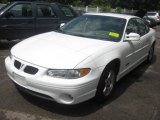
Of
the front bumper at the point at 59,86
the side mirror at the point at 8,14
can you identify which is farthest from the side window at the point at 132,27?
the side mirror at the point at 8,14

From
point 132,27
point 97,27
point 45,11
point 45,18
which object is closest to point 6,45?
point 45,18

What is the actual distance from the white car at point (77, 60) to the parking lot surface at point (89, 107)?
263mm

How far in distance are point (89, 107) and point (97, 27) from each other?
5.72 feet

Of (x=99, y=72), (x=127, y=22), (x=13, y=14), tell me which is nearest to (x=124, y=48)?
(x=127, y=22)

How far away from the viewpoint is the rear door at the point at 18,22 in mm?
8188

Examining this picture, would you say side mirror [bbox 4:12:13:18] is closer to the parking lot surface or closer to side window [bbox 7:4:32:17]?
side window [bbox 7:4:32:17]

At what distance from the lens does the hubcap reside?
14.6ft

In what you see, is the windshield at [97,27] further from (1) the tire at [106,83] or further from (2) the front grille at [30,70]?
(2) the front grille at [30,70]

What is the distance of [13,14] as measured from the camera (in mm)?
8344

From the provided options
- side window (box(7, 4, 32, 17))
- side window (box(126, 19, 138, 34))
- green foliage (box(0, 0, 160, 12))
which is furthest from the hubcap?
green foliage (box(0, 0, 160, 12))

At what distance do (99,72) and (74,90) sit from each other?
0.57 meters

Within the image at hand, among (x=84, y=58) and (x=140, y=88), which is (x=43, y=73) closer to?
(x=84, y=58)

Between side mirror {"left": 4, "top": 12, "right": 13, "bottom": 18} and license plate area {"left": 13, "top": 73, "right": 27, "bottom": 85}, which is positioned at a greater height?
side mirror {"left": 4, "top": 12, "right": 13, "bottom": 18}

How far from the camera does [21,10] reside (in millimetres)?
8570
